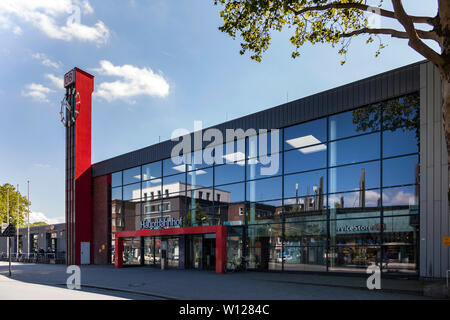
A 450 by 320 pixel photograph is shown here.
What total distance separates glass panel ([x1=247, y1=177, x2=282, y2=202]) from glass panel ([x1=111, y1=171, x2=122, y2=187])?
14156 mm

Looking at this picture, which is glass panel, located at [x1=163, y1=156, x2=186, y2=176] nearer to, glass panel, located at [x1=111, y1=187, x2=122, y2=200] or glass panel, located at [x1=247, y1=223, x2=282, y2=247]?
glass panel, located at [x1=111, y1=187, x2=122, y2=200]

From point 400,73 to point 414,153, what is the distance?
3661 millimetres

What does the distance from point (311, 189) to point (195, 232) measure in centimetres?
782

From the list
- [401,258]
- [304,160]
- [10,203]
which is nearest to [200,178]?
[304,160]

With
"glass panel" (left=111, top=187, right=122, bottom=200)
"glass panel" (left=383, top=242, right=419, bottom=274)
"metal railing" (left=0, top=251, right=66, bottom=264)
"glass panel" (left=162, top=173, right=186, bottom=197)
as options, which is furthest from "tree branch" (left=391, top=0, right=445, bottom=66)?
"metal railing" (left=0, top=251, right=66, bottom=264)

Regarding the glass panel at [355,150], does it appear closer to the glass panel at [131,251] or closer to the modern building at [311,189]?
the modern building at [311,189]

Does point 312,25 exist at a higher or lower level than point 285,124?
higher

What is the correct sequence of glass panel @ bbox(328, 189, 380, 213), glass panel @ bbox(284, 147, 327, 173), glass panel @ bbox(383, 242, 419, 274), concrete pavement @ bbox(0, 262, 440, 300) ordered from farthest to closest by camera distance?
glass panel @ bbox(284, 147, 327, 173) → glass panel @ bbox(328, 189, 380, 213) → glass panel @ bbox(383, 242, 419, 274) → concrete pavement @ bbox(0, 262, 440, 300)

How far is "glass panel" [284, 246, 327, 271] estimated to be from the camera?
19.7 m

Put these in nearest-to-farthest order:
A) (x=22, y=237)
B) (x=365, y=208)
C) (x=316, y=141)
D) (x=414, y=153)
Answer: (x=414, y=153)
(x=365, y=208)
(x=316, y=141)
(x=22, y=237)

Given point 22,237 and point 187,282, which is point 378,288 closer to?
point 187,282
